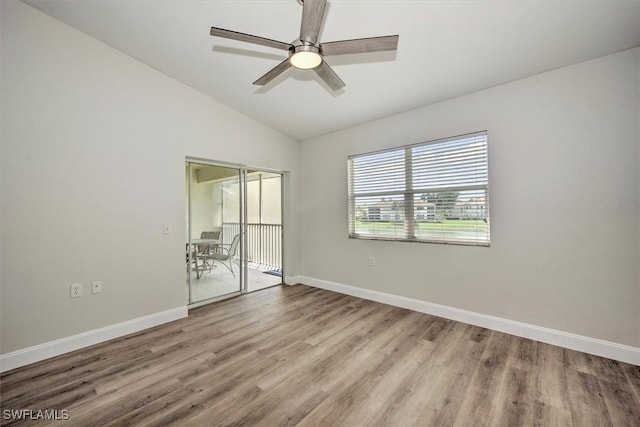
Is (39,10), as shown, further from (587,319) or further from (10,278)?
(587,319)

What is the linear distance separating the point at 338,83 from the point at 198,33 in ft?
4.96

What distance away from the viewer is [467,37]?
226cm

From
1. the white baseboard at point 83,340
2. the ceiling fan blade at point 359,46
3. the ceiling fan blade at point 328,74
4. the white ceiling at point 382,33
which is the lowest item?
the white baseboard at point 83,340

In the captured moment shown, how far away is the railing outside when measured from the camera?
5.57m

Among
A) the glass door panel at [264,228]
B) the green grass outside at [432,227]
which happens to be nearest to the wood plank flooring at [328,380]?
the green grass outside at [432,227]

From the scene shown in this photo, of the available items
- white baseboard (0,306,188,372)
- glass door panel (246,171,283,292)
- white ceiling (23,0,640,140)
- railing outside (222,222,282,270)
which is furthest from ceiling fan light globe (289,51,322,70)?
railing outside (222,222,282,270)

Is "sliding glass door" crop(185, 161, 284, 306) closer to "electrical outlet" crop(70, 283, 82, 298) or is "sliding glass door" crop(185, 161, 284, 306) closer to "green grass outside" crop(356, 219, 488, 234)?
"electrical outlet" crop(70, 283, 82, 298)

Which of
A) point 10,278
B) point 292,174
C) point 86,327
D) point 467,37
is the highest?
point 467,37

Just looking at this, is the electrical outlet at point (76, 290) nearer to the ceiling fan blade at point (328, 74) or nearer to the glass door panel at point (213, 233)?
the glass door panel at point (213, 233)

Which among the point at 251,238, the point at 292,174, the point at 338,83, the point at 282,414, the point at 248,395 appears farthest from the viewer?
the point at 251,238

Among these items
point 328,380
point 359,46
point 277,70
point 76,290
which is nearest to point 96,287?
point 76,290

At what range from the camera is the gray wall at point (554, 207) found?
7.57ft

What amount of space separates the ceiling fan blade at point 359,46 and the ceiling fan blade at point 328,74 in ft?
0.39

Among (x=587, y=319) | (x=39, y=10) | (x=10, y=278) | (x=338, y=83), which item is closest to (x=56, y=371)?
(x=10, y=278)
